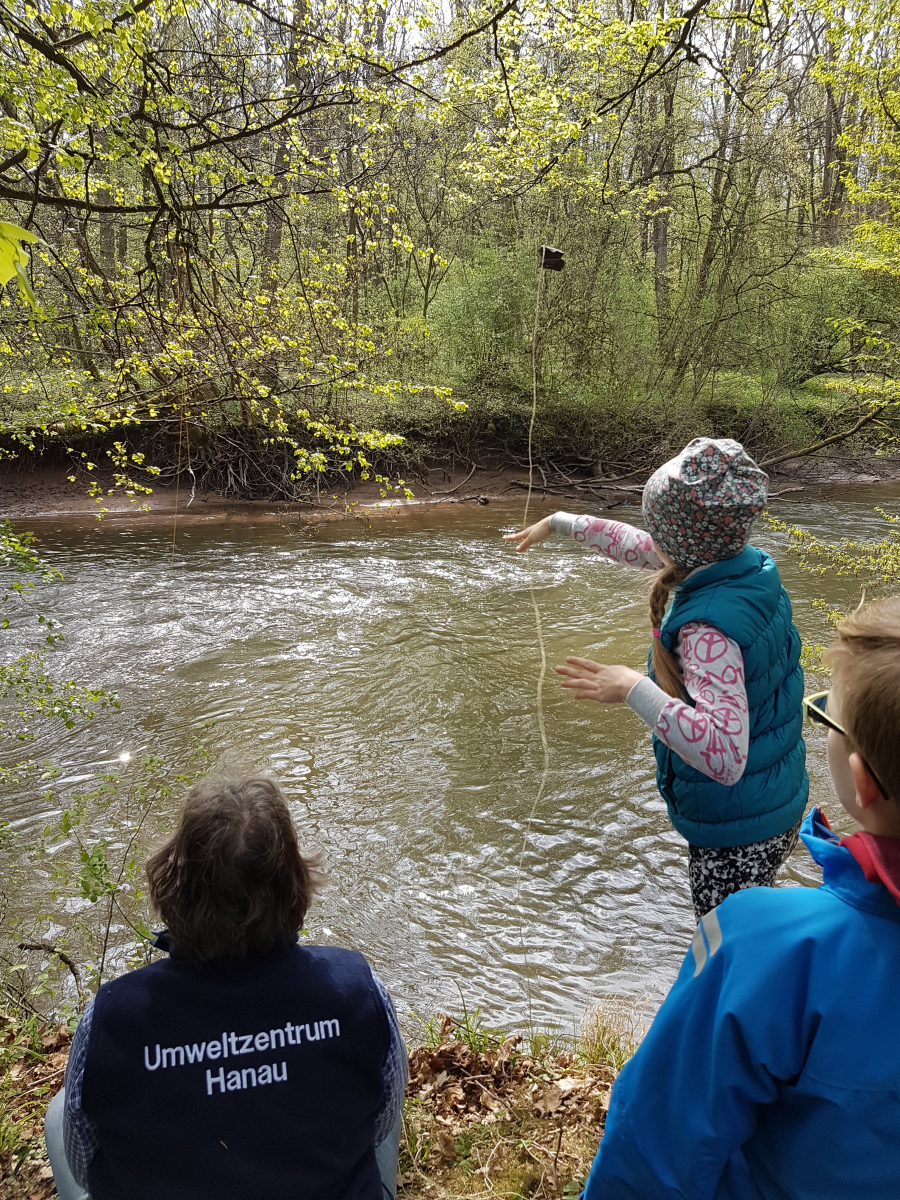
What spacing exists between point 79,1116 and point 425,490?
14791 mm

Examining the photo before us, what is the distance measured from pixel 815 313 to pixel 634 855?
1726 centimetres

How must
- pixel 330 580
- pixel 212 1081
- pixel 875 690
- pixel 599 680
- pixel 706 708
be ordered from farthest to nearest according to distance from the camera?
pixel 330 580, pixel 599 680, pixel 706 708, pixel 212 1081, pixel 875 690

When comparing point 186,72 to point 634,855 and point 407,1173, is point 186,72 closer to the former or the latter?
point 634,855

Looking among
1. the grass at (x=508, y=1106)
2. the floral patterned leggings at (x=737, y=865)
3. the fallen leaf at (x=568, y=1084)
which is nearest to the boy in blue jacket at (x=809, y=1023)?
the floral patterned leggings at (x=737, y=865)

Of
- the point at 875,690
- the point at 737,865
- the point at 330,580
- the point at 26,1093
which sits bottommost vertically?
the point at 330,580

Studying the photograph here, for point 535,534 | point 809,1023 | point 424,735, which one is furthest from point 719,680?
point 424,735

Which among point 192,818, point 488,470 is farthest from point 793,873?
point 488,470

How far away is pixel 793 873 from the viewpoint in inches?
168

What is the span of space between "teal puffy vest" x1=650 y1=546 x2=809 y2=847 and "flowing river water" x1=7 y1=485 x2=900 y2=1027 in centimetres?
109

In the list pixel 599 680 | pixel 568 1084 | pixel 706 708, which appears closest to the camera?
pixel 706 708

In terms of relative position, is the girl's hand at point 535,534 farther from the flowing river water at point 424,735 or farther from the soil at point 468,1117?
the soil at point 468,1117

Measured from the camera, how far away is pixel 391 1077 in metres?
1.52

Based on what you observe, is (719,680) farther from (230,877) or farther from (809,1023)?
(230,877)

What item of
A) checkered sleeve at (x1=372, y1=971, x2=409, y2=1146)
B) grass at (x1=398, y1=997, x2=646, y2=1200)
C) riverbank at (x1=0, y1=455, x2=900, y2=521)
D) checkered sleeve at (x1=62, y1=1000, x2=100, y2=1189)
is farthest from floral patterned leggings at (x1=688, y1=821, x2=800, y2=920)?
riverbank at (x1=0, y1=455, x2=900, y2=521)
